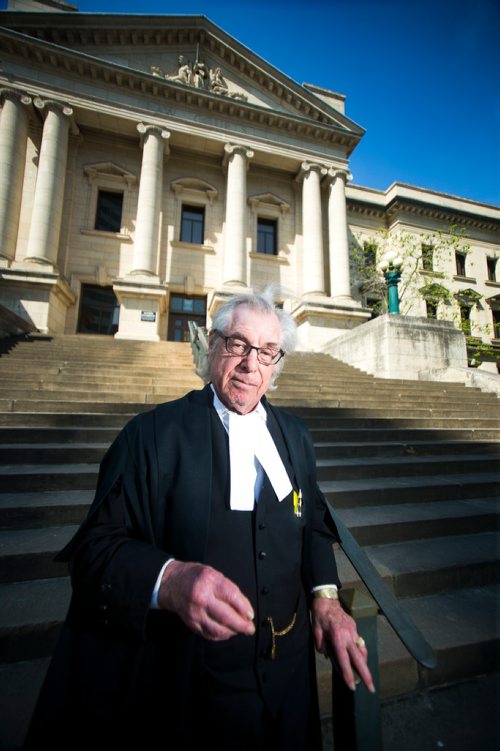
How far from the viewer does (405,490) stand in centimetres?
387

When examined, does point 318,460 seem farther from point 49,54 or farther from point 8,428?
point 49,54

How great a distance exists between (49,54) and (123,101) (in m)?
3.13

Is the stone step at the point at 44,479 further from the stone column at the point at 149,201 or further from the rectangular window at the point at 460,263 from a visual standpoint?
the rectangular window at the point at 460,263

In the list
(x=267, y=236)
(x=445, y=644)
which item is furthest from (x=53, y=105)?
(x=445, y=644)

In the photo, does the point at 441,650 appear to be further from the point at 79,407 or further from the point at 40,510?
the point at 79,407

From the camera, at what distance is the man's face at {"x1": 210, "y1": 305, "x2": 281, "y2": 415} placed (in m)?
1.66

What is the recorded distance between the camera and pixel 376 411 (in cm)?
629

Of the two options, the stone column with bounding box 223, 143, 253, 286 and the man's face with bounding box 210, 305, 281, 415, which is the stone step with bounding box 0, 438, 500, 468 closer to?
the man's face with bounding box 210, 305, 281, 415

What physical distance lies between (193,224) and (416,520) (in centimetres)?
1782

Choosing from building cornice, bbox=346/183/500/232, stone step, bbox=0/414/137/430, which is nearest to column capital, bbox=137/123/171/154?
building cornice, bbox=346/183/500/232

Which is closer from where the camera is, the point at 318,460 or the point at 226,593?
the point at 226,593

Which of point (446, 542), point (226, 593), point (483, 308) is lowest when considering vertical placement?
point (446, 542)

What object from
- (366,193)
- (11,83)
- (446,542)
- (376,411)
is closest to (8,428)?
(446,542)

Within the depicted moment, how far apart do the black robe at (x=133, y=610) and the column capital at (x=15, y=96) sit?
19.1 m
